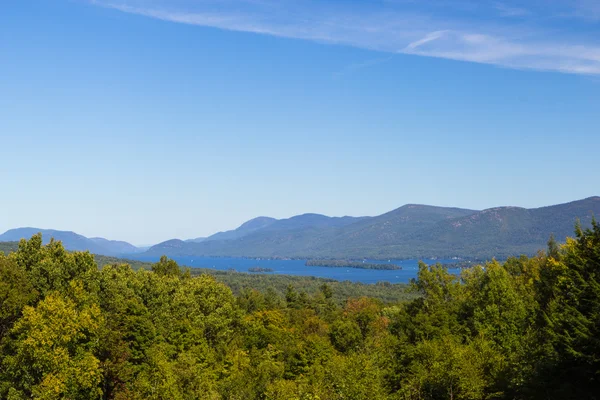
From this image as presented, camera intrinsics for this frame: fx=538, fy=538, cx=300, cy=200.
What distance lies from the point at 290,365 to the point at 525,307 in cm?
2470

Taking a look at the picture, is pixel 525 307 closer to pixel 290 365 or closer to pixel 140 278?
pixel 290 365

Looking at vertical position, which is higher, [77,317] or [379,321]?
[77,317]

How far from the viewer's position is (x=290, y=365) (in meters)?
53.8

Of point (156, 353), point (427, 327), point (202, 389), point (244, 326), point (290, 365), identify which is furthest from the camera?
point (244, 326)

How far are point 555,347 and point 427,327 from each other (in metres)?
25.8

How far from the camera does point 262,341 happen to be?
6341cm

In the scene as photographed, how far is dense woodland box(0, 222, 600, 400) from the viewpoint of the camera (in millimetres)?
34125

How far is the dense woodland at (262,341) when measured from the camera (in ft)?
112

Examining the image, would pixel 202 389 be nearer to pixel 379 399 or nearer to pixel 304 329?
pixel 379 399

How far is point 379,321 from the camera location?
83875 mm

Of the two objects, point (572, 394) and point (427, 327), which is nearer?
point (572, 394)

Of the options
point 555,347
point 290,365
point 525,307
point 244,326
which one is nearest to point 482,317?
point 525,307

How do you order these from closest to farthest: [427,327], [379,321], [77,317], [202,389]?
[202,389], [77,317], [427,327], [379,321]

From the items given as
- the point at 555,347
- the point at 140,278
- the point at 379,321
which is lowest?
the point at 379,321
